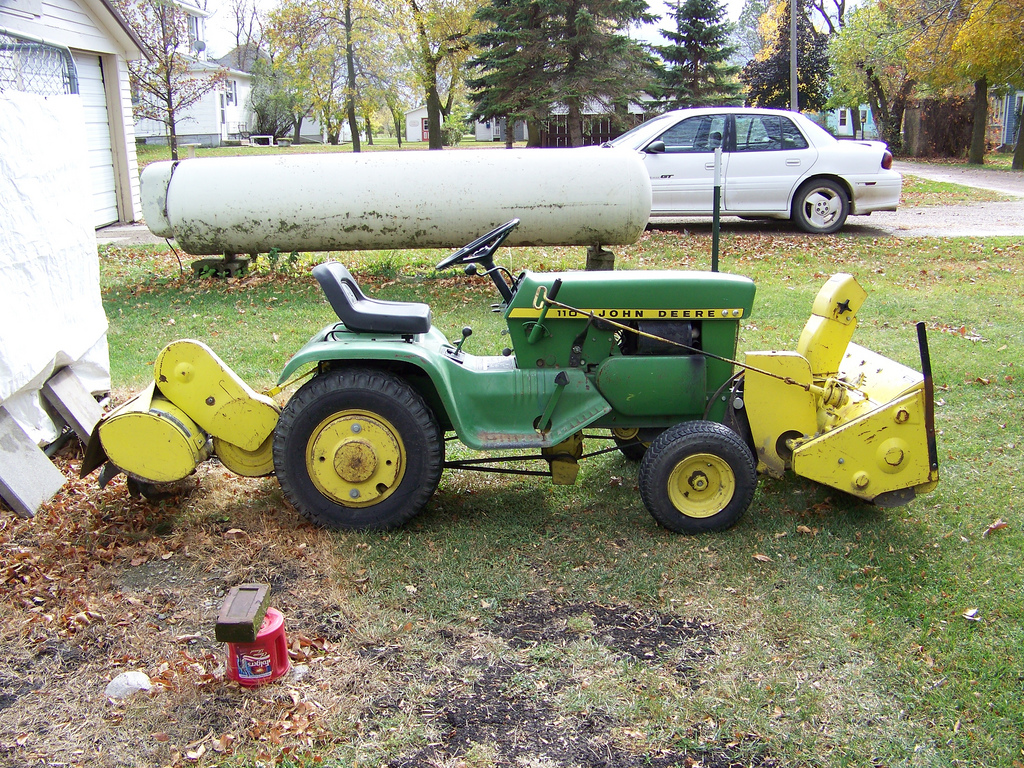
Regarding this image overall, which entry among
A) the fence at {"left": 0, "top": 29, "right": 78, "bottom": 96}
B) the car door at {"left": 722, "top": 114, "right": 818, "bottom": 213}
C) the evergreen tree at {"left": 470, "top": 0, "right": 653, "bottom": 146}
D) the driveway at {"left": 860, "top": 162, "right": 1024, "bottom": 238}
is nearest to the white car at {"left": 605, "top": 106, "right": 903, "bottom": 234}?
the car door at {"left": 722, "top": 114, "right": 818, "bottom": 213}

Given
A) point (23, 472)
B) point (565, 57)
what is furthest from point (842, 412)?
point (565, 57)

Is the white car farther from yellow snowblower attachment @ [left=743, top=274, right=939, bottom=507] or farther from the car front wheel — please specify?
yellow snowblower attachment @ [left=743, top=274, right=939, bottom=507]

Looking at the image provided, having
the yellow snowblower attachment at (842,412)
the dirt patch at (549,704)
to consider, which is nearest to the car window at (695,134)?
the yellow snowblower attachment at (842,412)

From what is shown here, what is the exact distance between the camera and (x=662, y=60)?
30.6 metres

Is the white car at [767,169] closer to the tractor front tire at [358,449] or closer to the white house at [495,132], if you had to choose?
the tractor front tire at [358,449]

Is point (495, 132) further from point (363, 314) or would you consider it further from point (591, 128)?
point (363, 314)

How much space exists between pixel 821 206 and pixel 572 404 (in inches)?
370

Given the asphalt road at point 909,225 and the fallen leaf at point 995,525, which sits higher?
the asphalt road at point 909,225

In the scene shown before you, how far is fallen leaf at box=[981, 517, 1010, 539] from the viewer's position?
423cm

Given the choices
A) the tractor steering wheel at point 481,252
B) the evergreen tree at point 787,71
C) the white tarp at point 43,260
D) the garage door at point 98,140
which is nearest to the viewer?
the tractor steering wheel at point 481,252

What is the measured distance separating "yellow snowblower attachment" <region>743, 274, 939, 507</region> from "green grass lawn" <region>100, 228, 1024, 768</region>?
32 centimetres

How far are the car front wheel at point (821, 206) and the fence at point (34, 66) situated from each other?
9409 millimetres

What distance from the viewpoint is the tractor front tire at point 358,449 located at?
13.5 feet

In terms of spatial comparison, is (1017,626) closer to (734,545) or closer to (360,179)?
(734,545)
